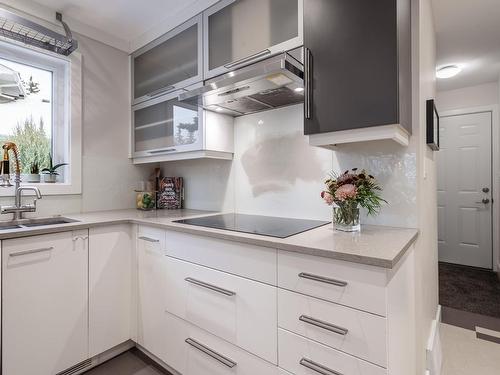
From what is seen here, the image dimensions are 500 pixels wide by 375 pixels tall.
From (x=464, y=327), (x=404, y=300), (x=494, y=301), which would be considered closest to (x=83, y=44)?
(x=404, y=300)

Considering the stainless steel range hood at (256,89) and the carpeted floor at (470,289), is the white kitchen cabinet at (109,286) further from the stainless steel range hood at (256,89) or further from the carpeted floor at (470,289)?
the carpeted floor at (470,289)

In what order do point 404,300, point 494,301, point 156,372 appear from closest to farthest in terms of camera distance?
point 404,300, point 156,372, point 494,301

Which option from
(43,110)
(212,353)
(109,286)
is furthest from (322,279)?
(43,110)

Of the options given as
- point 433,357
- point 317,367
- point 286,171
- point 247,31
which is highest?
point 247,31

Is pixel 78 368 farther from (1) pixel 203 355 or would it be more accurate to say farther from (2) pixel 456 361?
(2) pixel 456 361

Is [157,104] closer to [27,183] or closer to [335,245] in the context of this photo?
[27,183]

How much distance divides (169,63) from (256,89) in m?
1.05

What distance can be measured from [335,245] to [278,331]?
440mm

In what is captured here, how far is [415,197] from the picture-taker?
1349mm

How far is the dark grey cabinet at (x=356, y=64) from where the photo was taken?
110 cm

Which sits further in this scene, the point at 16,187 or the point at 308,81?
the point at 16,187

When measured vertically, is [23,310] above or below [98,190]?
below

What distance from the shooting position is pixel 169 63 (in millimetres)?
2168

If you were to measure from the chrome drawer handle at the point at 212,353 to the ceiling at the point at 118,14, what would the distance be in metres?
2.10
